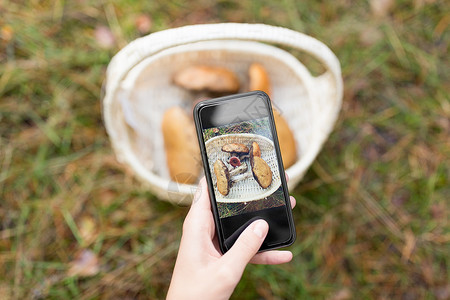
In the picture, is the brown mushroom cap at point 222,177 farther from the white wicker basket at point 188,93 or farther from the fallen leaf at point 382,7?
the fallen leaf at point 382,7

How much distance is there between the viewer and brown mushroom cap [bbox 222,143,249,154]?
2.73 ft

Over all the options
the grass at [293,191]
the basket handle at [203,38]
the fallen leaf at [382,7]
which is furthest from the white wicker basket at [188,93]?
the fallen leaf at [382,7]

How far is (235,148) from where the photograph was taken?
0.83 metres

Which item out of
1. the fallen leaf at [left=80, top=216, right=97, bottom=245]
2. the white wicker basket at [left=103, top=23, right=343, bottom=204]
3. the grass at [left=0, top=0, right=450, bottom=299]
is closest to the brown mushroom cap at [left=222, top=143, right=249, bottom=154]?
the white wicker basket at [left=103, top=23, right=343, bottom=204]

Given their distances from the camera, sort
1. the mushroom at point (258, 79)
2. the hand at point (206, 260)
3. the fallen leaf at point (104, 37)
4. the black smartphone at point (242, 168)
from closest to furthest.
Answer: the hand at point (206, 260)
the black smartphone at point (242, 168)
the mushroom at point (258, 79)
the fallen leaf at point (104, 37)

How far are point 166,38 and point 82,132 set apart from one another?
2.04 ft

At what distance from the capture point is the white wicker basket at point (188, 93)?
0.89 m

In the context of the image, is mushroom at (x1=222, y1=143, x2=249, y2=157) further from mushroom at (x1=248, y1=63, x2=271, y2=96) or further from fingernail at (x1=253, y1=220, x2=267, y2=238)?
mushroom at (x1=248, y1=63, x2=271, y2=96)

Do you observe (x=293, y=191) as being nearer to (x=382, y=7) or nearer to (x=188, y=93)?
(x=188, y=93)

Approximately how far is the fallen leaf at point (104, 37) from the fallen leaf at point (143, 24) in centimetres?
10

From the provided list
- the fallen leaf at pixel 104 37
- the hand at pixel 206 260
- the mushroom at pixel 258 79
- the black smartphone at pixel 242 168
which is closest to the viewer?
the hand at pixel 206 260

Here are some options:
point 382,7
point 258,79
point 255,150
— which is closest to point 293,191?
point 258,79

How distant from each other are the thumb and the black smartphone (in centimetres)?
6

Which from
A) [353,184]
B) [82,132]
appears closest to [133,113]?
[82,132]
